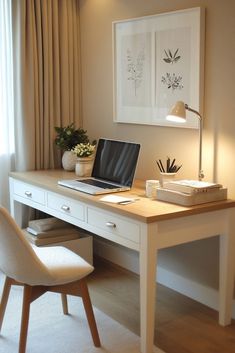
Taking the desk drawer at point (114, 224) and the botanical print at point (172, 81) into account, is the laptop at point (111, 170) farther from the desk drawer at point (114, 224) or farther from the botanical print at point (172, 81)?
the botanical print at point (172, 81)

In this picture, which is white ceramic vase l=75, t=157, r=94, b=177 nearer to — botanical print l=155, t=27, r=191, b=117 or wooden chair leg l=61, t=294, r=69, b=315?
botanical print l=155, t=27, r=191, b=117

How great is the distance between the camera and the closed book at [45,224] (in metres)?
3.54

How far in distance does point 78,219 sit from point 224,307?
983 mm

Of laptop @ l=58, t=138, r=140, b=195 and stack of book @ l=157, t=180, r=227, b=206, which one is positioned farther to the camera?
laptop @ l=58, t=138, r=140, b=195

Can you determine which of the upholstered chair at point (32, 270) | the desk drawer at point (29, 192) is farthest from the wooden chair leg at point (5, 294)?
the desk drawer at point (29, 192)

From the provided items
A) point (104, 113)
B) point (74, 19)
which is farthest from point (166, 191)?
point (74, 19)

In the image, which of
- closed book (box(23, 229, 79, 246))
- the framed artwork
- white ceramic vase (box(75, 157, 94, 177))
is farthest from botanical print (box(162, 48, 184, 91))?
closed book (box(23, 229, 79, 246))

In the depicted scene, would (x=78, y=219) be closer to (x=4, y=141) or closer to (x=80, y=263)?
(x=80, y=263)

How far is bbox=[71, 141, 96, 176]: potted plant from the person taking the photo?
3.49 meters

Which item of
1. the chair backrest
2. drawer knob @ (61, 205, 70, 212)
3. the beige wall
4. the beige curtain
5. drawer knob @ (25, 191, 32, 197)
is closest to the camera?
the chair backrest

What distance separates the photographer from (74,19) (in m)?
3.90

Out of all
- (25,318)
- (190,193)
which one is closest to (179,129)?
(190,193)

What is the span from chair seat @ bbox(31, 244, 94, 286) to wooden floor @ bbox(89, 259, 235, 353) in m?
0.54

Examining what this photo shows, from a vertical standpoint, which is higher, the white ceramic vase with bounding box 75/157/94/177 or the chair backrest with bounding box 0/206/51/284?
the white ceramic vase with bounding box 75/157/94/177
